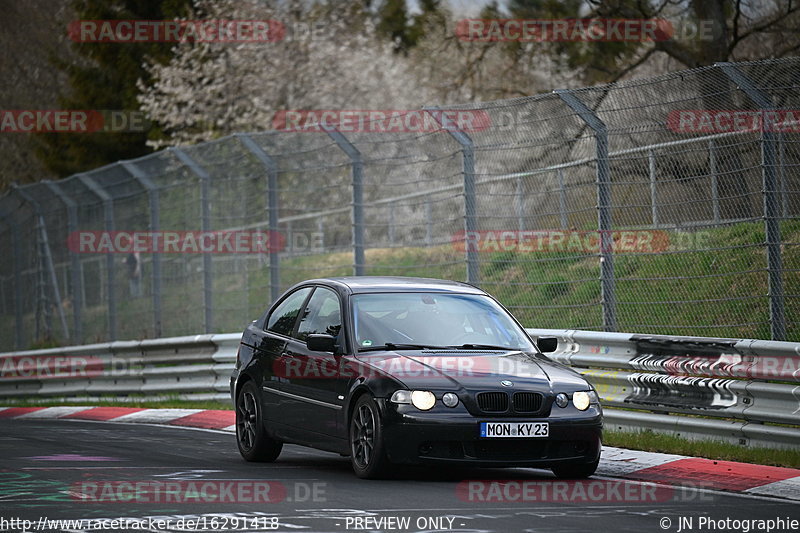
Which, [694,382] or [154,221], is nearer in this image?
[694,382]

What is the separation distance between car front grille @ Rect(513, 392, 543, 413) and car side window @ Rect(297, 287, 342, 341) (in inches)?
66.2

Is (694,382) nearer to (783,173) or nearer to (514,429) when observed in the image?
(783,173)

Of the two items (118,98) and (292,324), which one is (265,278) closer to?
(292,324)

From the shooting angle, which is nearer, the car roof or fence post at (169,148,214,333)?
the car roof

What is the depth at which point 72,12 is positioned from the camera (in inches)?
2069

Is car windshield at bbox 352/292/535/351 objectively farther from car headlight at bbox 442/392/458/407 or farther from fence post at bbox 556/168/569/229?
fence post at bbox 556/168/569/229

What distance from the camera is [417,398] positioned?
9484 millimetres

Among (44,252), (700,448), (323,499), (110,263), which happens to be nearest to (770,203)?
(700,448)

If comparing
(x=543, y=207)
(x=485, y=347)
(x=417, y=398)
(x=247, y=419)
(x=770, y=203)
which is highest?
(x=543, y=207)

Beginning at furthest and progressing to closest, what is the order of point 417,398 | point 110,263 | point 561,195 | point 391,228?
point 110,263
point 391,228
point 561,195
point 417,398

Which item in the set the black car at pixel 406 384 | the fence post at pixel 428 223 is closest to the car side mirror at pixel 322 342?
the black car at pixel 406 384

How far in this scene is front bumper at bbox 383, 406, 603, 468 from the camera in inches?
371

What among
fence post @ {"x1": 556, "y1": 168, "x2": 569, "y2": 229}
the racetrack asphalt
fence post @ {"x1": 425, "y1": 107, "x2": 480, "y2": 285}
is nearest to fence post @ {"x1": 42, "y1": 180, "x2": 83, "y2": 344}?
fence post @ {"x1": 425, "y1": 107, "x2": 480, "y2": 285}

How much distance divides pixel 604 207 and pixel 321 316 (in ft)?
11.7
